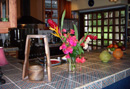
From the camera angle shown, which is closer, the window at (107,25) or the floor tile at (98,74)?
the floor tile at (98,74)

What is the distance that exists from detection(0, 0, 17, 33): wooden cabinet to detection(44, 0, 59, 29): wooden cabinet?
173 inches

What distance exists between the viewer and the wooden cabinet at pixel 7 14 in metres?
1.27

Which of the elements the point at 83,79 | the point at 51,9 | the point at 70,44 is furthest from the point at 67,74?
the point at 51,9

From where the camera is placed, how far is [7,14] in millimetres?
1291

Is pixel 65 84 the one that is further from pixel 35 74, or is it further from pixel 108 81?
pixel 108 81

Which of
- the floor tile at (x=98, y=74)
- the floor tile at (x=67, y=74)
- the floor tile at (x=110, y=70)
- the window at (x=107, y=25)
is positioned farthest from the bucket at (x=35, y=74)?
the window at (x=107, y=25)

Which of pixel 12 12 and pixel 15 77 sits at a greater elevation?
pixel 12 12

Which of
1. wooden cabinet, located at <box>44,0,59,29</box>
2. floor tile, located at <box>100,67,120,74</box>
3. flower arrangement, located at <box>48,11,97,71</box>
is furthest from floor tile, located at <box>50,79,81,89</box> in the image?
wooden cabinet, located at <box>44,0,59,29</box>

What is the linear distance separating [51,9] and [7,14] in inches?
179

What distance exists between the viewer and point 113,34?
228 inches

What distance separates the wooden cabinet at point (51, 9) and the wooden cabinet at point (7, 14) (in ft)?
14.4

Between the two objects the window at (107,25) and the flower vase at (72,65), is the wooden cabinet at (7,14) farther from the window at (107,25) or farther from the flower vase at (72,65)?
the window at (107,25)

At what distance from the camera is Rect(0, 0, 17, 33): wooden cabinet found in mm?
1271

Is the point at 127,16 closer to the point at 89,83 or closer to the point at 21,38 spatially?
the point at 21,38
